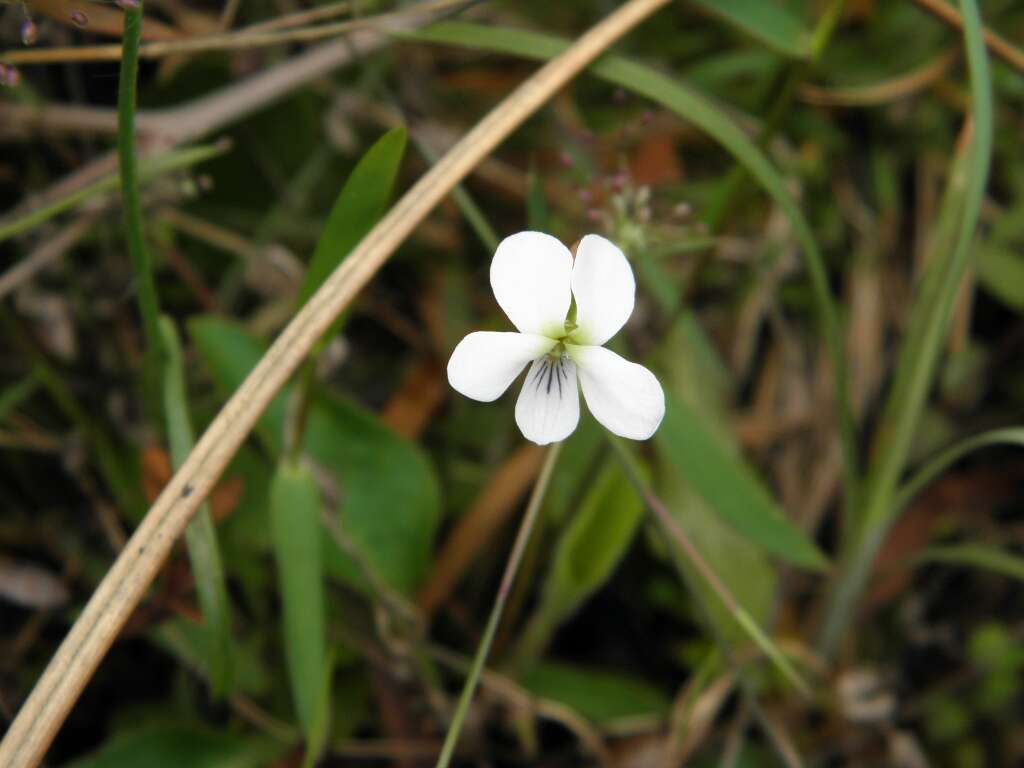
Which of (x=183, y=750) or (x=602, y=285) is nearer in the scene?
(x=602, y=285)

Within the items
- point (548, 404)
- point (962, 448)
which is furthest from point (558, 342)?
point (962, 448)

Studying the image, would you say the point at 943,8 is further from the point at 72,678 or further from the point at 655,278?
the point at 72,678

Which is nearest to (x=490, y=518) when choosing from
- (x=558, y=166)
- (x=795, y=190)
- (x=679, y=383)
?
(x=679, y=383)

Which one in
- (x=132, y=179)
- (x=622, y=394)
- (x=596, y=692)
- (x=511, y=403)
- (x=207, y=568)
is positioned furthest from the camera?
(x=511, y=403)

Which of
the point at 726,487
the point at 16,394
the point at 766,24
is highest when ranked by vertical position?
the point at 766,24

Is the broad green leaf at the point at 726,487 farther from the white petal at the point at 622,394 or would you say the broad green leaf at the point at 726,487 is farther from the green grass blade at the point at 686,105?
the white petal at the point at 622,394

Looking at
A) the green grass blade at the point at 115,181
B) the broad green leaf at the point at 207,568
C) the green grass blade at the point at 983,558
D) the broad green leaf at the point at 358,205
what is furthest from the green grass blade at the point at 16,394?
the green grass blade at the point at 983,558

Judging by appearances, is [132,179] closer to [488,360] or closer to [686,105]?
[488,360]

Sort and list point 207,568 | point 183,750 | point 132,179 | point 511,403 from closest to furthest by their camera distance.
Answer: point 132,179, point 207,568, point 183,750, point 511,403
